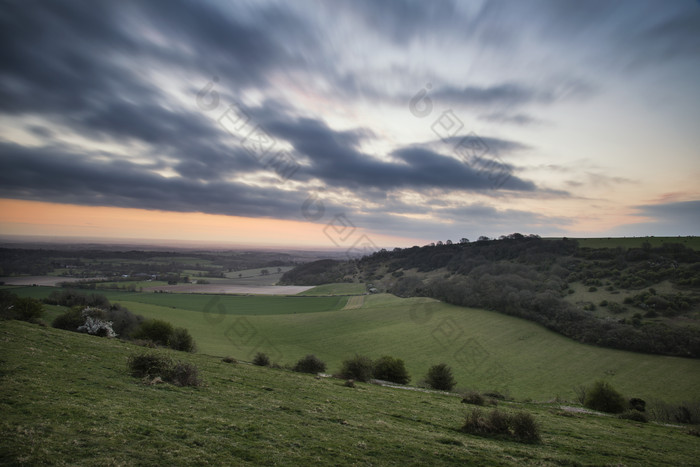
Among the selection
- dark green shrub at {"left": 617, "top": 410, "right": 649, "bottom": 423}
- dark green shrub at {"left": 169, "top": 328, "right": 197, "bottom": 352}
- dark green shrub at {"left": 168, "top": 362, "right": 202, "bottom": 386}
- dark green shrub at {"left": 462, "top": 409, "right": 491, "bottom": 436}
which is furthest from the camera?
dark green shrub at {"left": 169, "top": 328, "right": 197, "bottom": 352}

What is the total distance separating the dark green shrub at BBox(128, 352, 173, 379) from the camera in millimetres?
15883

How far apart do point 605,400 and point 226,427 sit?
36594 mm

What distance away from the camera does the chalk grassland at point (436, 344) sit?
45.3 metres

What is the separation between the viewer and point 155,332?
3544 centimetres

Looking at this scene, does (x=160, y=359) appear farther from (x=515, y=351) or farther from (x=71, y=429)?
(x=515, y=351)

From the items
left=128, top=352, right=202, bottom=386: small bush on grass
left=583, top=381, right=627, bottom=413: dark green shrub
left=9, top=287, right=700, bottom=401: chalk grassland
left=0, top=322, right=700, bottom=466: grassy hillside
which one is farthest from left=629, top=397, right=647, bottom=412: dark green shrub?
left=128, top=352, right=202, bottom=386: small bush on grass

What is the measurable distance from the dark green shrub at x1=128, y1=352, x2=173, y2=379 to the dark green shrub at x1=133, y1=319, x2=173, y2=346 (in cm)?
2061

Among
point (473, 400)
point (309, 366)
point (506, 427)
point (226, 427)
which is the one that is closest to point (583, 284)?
point (473, 400)

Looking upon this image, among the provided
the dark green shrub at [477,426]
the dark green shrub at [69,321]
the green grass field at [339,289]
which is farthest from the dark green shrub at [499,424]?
the green grass field at [339,289]

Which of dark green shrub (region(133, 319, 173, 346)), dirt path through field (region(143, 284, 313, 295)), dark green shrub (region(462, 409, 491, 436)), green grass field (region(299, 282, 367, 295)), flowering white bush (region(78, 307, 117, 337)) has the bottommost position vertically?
dirt path through field (region(143, 284, 313, 295))

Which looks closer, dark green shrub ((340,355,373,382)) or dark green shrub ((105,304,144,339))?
dark green shrub ((340,355,373,382))

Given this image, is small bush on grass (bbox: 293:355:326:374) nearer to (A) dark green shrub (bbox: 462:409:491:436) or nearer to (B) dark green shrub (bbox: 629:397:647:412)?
(A) dark green shrub (bbox: 462:409:491:436)

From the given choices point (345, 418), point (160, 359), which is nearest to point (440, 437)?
point (345, 418)

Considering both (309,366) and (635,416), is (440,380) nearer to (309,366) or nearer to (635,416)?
Result: (309,366)
